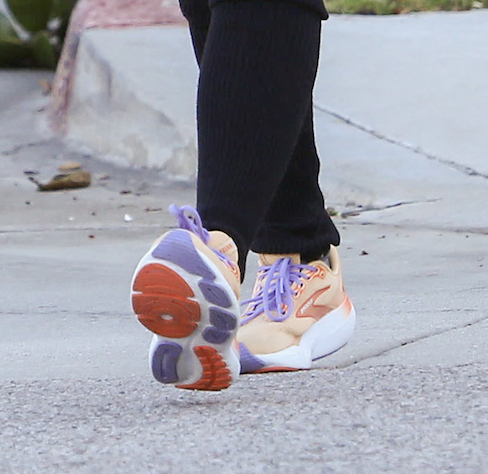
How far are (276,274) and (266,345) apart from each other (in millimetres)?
129

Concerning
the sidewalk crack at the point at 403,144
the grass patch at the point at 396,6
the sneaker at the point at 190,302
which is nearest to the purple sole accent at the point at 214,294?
the sneaker at the point at 190,302

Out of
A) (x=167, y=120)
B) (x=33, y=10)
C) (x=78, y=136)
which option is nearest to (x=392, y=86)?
(x=167, y=120)

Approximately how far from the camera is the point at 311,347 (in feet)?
5.37

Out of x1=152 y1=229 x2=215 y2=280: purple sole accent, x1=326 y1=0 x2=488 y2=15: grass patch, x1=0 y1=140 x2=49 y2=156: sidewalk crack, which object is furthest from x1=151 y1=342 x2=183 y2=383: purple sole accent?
x1=326 y1=0 x2=488 y2=15: grass patch

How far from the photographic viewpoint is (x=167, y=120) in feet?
15.0

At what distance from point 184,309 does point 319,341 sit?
0.45m

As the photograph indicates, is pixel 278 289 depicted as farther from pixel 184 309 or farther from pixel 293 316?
pixel 184 309

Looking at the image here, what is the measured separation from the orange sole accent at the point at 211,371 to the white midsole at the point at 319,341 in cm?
18

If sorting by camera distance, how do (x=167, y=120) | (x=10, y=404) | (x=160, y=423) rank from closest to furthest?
1. (x=160, y=423)
2. (x=10, y=404)
3. (x=167, y=120)

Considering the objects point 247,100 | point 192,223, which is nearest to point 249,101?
point 247,100

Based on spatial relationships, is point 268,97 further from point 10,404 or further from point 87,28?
point 87,28

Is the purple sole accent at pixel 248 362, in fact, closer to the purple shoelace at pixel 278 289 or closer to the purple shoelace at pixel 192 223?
the purple shoelace at pixel 278 289

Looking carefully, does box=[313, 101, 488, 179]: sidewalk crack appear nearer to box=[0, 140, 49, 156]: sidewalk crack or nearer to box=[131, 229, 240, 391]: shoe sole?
box=[0, 140, 49, 156]: sidewalk crack

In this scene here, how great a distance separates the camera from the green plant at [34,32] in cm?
605
